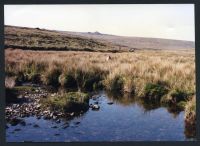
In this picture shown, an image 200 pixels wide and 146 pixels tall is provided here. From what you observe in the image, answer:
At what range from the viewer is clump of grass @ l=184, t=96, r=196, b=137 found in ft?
29.4

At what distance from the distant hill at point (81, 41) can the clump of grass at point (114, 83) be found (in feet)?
1.96

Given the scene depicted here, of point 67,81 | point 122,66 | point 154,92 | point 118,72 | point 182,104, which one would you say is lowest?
point 182,104

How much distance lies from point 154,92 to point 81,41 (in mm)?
1737

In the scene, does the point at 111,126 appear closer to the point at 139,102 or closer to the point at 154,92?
the point at 139,102

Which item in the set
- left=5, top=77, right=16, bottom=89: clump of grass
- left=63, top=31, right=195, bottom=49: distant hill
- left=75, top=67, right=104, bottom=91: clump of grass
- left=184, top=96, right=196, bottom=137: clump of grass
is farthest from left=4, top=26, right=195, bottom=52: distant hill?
left=184, top=96, right=196, bottom=137: clump of grass

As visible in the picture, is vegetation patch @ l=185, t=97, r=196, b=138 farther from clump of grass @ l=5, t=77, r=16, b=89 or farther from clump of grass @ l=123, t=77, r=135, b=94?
clump of grass @ l=5, t=77, r=16, b=89

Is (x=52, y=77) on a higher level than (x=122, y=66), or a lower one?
lower

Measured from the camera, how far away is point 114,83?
949 cm

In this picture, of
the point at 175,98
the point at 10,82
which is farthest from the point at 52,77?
the point at 175,98

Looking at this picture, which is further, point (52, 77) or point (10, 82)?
point (52, 77)

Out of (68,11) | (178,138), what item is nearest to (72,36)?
(68,11)

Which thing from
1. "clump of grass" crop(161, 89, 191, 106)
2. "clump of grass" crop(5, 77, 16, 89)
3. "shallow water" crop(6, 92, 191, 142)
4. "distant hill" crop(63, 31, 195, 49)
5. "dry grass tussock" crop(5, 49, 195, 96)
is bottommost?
"shallow water" crop(6, 92, 191, 142)

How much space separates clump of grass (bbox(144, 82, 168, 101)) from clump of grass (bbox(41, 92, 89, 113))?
1.17 meters

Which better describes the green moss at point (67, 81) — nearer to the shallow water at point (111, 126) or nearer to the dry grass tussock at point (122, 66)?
the dry grass tussock at point (122, 66)
